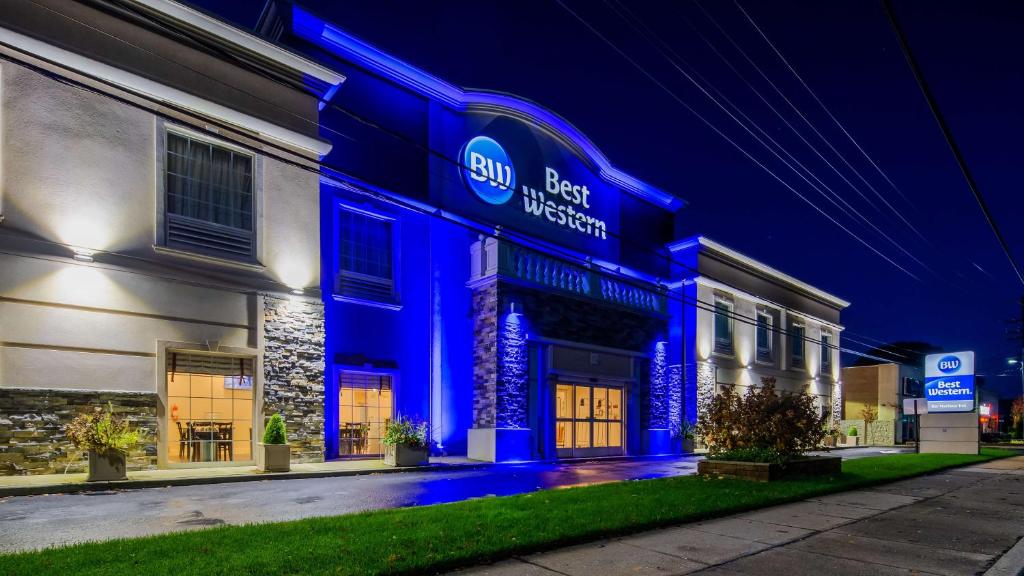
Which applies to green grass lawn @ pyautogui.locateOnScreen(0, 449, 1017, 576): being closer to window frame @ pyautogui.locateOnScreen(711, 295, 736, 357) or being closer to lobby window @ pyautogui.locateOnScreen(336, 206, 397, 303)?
lobby window @ pyautogui.locateOnScreen(336, 206, 397, 303)

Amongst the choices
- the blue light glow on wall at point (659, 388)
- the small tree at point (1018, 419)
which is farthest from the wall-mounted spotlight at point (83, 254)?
the small tree at point (1018, 419)

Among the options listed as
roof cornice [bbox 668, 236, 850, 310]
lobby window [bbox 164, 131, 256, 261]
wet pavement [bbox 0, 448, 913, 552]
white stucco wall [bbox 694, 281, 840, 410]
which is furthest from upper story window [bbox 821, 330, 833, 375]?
lobby window [bbox 164, 131, 256, 261]

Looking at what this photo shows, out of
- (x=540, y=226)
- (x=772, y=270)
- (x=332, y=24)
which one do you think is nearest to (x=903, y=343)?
(x=772, y=270)

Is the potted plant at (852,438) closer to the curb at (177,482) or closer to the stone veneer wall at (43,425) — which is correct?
the curb at (177,482)

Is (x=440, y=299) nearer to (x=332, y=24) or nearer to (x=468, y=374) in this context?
(x=468, y=374)

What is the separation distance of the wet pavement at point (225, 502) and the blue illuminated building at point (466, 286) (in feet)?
18.0

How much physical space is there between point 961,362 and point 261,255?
26.9 m

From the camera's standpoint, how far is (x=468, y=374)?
2375 cm

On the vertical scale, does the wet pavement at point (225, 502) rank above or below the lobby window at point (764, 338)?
below

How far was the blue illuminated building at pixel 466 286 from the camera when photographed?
2094cm

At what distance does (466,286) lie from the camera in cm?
2428

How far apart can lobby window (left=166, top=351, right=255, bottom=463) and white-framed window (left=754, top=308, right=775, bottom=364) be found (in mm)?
30220

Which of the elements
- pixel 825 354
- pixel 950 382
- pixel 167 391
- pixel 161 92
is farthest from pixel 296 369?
pixel 825 354

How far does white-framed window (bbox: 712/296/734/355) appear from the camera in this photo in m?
35.8
